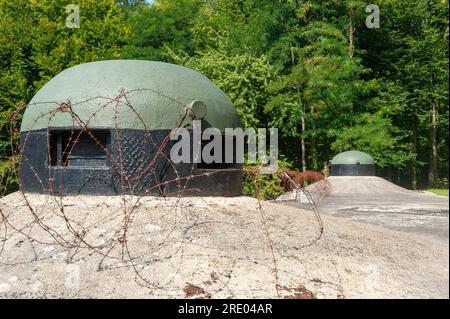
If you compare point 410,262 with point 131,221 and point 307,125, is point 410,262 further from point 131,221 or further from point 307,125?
point 307,125

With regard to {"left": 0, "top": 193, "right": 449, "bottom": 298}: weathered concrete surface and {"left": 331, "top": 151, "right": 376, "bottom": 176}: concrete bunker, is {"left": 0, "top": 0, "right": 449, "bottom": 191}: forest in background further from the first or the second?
{"left": 0, "top": 193, "right": 449, "bottom": 298}: weathered concrete surface

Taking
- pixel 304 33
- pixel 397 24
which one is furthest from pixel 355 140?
pixel 397 24

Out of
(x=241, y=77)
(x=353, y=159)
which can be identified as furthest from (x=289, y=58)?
(x=353, y=159)

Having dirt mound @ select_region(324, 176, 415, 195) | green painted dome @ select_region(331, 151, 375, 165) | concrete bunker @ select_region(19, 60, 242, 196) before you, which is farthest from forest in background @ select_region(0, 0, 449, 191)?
concrete bunker @ select_region(19, 60, 242, 196)

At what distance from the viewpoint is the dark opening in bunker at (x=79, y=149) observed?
668 centimetres

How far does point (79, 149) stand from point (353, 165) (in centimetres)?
1430

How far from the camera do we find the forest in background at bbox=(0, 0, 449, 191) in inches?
945

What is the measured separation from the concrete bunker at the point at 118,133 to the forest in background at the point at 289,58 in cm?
1500

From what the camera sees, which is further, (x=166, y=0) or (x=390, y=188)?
(x=166, y=0)

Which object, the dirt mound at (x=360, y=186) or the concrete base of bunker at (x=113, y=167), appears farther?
the dirt mound at (x=360, y=186)

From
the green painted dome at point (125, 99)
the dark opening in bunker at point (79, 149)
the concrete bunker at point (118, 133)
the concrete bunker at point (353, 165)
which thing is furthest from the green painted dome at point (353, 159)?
the dark opening in bunker at point (79, 149)

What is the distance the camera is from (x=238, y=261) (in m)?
4.95

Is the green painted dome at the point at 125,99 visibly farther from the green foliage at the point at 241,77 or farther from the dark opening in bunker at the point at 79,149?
the green foliage at the point at 241,77
